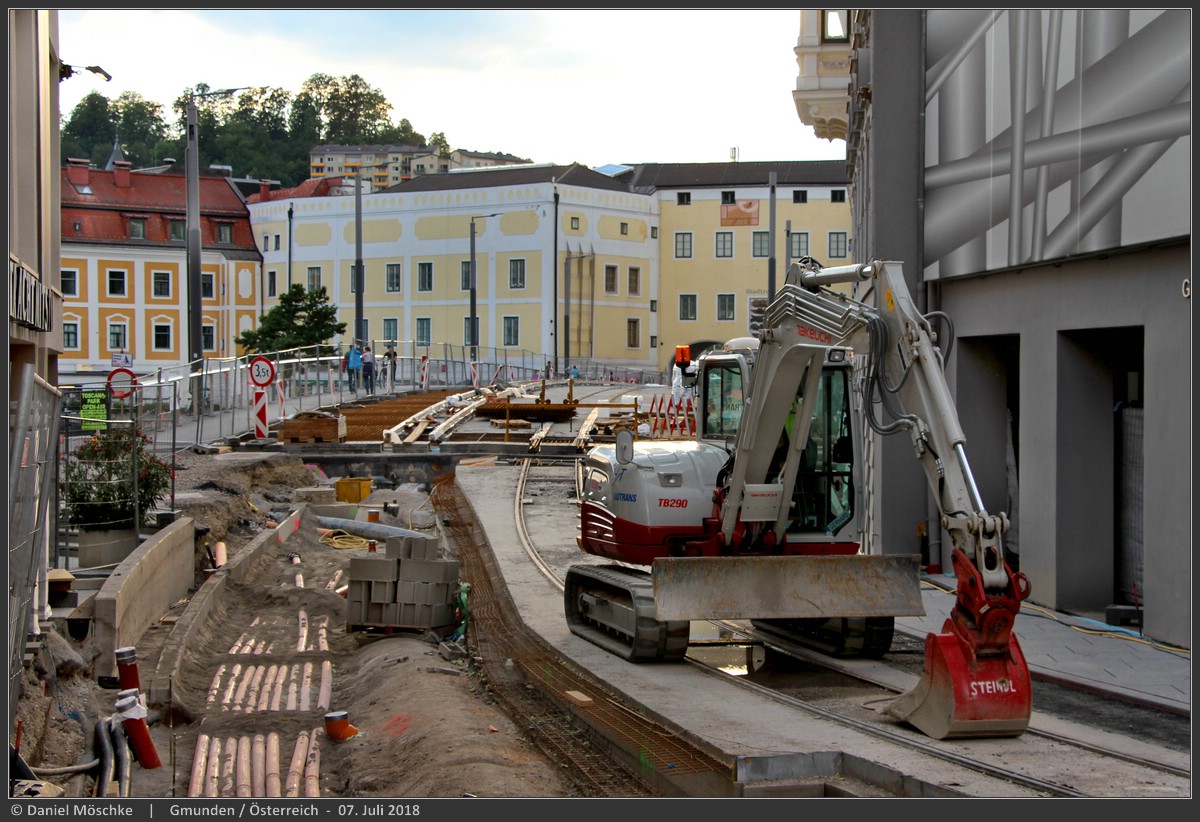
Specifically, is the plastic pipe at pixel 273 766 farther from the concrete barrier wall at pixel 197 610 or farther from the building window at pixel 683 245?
the building window at pixel 683 245

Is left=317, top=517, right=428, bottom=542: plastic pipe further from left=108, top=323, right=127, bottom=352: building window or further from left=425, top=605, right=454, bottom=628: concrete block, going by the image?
left=108, top=323, right=127, bottom=352: building window

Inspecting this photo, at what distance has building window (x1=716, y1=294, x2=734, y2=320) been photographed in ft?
246

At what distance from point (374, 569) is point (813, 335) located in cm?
662

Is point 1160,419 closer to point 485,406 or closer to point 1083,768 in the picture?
point 1083,768

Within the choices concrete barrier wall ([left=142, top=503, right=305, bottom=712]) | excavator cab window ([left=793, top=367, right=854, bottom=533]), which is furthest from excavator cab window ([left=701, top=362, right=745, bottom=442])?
concrete barrier wall ([left=142, top=503, right=305, bottom=712])

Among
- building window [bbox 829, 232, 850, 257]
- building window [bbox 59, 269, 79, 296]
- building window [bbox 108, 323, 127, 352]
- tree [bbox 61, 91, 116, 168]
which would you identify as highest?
tree [bbox 61, 91, 116, 168]

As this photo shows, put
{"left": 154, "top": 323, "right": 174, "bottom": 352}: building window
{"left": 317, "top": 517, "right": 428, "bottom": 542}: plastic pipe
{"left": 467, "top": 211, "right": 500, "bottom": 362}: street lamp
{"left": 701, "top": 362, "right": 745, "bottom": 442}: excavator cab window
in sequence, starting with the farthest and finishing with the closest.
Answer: {"left": 154, "top": 323, "right": 174, "bottom": 352}: building window → {"left": 467, "top": 211, "right": 500, "bottom": 362}: street lamp → {"left": 317, "top": 517, "right": 428, "bottom": 542}: plastic pipe → {"left": 701, "top": 362, "right": 745, "bottom": 442}: excavator cab window

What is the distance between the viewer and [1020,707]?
9094 mm

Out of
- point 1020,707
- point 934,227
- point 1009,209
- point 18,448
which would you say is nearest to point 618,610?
point 1020,707

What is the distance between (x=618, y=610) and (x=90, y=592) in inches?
220

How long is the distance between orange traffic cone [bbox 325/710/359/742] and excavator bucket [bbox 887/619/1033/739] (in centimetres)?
509

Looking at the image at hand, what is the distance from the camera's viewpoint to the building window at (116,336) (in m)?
73.8

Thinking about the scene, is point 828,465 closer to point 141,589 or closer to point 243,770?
point 243,770

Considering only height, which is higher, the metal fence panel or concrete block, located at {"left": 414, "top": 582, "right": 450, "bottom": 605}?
the metal fence panel
